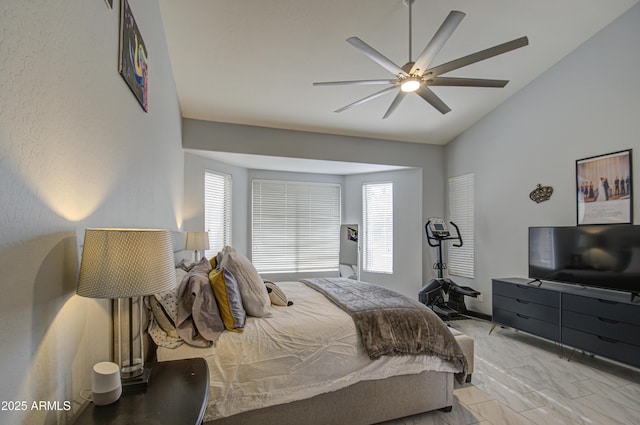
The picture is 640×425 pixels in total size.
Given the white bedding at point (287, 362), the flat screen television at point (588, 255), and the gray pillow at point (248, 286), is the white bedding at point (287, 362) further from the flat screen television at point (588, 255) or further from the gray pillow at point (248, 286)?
the flat screen television at point (588, 255)

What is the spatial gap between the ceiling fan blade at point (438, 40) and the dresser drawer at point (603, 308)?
2622mm

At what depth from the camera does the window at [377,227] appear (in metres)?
5.46

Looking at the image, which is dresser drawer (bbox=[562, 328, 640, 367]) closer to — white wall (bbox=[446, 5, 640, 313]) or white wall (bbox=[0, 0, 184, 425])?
white wall (bbox=[446, 5, 640, 313])

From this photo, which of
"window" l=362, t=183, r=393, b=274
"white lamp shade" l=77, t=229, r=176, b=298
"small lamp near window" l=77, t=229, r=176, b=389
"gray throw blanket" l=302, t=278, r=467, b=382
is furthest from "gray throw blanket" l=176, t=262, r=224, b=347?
"window" l=362, t=183, r=393, b=274

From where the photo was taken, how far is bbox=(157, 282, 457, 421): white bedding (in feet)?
5.50

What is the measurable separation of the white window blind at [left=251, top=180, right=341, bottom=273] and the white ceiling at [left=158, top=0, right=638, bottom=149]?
159 cm

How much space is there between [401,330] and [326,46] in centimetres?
264

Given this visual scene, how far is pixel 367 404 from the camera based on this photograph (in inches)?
78.6

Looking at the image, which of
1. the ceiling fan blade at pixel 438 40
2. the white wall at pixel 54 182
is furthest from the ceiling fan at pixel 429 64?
the white wall at pixel 54 182

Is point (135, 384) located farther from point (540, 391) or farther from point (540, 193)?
point (540, 193)

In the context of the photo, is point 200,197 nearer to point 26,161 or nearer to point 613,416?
point 26,161

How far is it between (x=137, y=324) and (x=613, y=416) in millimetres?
3150

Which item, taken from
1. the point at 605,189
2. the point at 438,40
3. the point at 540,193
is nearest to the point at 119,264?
the point at 438,40

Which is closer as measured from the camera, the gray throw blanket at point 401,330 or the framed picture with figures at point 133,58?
the framed picture with figures at point 133,58
